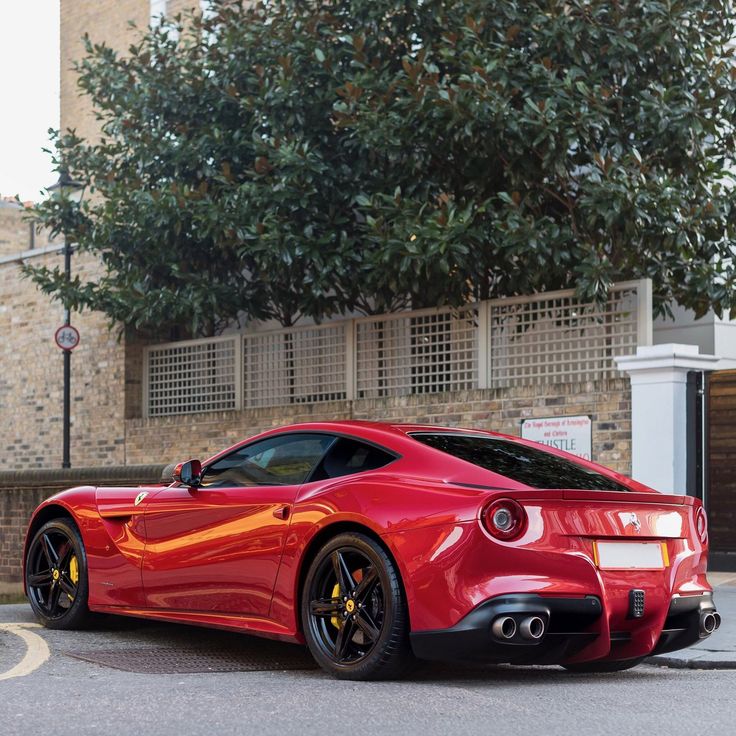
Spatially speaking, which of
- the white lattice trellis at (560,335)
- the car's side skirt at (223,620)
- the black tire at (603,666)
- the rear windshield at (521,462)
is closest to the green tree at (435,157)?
the white lattice trellis at (560,335)

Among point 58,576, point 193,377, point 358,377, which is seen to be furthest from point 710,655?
point 193,377

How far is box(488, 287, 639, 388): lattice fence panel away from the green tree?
1.15ft

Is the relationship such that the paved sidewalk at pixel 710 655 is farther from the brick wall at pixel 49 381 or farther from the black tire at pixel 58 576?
the brick wall at pixel 49 381

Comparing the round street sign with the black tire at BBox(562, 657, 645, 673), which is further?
the round street sign

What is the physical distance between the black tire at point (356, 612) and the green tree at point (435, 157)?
8.49 m

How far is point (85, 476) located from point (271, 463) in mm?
9305

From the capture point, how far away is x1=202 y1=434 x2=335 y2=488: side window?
7.58m

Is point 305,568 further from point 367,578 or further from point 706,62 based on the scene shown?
point 706,62

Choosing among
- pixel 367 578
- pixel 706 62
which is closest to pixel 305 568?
pixel 367 578

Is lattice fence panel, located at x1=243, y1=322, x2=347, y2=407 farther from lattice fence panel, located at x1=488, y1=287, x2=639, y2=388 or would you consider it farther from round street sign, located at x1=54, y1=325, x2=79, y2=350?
round street sign, located at x1=54, y1=325, x2=79, y2=350

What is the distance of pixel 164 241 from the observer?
18.7 meters

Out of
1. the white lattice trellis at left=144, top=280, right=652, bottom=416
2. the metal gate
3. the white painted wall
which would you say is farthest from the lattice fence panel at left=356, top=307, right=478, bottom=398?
the metal gate

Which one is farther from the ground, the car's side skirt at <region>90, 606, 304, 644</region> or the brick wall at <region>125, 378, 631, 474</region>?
the brick wall at <region>125, 378, 631, 474</region>

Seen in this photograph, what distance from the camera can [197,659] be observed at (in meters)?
7.79
